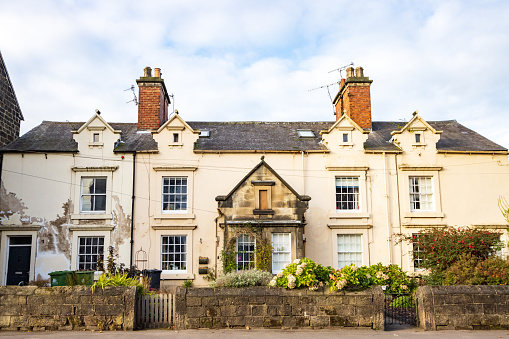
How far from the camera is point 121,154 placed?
853 inches

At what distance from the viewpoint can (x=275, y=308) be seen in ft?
40.3

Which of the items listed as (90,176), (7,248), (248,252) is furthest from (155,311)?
→ (7,248)

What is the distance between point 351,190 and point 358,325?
10.2m

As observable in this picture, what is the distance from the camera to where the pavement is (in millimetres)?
11422

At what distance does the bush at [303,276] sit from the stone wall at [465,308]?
2.73 meters

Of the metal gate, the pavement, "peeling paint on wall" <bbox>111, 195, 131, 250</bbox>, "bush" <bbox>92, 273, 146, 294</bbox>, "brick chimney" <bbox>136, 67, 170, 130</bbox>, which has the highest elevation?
"brick chimney" <bbox>136, 67, 170, 130</bbox>

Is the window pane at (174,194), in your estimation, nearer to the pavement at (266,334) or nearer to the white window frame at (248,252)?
the white window frame at (248,252)

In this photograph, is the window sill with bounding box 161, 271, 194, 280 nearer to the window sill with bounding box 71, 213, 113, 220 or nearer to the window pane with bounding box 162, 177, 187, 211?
the window pane with bounding box 162, 177, 187, 211

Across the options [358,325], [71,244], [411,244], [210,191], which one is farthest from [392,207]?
[71,244]

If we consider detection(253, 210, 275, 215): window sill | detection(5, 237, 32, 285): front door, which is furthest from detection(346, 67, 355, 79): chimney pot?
detection(5, 237, 32, 285): front door

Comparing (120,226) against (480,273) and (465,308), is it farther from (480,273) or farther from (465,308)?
(480,273)

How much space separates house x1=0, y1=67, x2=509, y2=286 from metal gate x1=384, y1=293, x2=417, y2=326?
21.3 feet

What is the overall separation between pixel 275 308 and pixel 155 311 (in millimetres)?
3274

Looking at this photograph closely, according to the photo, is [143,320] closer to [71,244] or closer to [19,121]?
[71,244]
